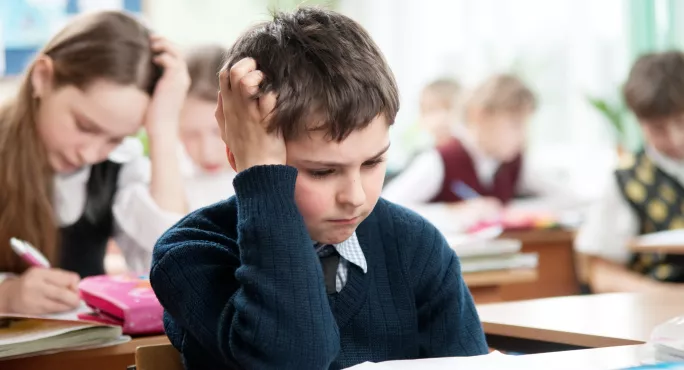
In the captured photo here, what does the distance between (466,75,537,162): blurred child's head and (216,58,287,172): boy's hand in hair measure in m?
3.14

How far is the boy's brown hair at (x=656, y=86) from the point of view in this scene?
2900 mm

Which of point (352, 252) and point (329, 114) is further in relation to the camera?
point (352, 252)

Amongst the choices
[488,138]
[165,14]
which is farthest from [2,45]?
[488,138]

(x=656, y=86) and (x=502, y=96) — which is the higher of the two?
(x=656, y=86)

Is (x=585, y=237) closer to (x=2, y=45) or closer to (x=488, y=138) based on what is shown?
(x=488, y=138)

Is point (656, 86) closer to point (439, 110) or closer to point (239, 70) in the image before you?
point (439, 110)

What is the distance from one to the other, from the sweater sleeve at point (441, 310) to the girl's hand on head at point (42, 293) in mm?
661

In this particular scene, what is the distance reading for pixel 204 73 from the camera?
2543 mm

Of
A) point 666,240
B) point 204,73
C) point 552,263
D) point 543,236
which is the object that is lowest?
point 552,263

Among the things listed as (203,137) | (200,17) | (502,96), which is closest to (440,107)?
(502,96)

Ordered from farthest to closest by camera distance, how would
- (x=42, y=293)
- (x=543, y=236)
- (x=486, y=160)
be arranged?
1. (x=486, y=160)
2. (x=543, y=236)
3. (x=42, y=293)

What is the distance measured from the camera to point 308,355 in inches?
39.2

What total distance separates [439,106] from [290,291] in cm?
394

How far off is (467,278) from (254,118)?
1.11m
